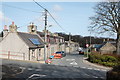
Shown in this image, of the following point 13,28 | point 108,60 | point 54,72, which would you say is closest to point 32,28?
point 13,28

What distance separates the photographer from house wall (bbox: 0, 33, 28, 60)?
28969 millimetres

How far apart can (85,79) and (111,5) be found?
2498 cm

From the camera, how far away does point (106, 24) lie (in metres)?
34.9

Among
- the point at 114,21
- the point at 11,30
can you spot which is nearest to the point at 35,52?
the point at 11,30

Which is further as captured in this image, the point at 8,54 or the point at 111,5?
the point at 111,5

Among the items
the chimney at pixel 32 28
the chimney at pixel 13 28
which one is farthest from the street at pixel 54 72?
the chimney at pixel 32 28

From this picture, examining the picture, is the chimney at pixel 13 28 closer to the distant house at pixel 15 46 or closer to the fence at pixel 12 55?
the distant house at pixel 15 46

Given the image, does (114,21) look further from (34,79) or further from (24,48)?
(34,79)

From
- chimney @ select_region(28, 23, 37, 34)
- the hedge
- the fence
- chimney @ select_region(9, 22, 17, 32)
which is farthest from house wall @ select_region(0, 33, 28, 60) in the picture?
the hedge

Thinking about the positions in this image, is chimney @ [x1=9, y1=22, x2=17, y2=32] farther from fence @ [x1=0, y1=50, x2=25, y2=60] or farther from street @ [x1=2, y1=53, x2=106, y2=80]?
street @ [x1=2, y1=53, x2=106, y2=80]

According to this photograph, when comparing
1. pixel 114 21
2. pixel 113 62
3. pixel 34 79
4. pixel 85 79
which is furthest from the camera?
pixel 114 21

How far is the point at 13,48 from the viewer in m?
30.0

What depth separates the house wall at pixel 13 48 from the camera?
95.0 feet

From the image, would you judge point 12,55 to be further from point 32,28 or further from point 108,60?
point 108,60
